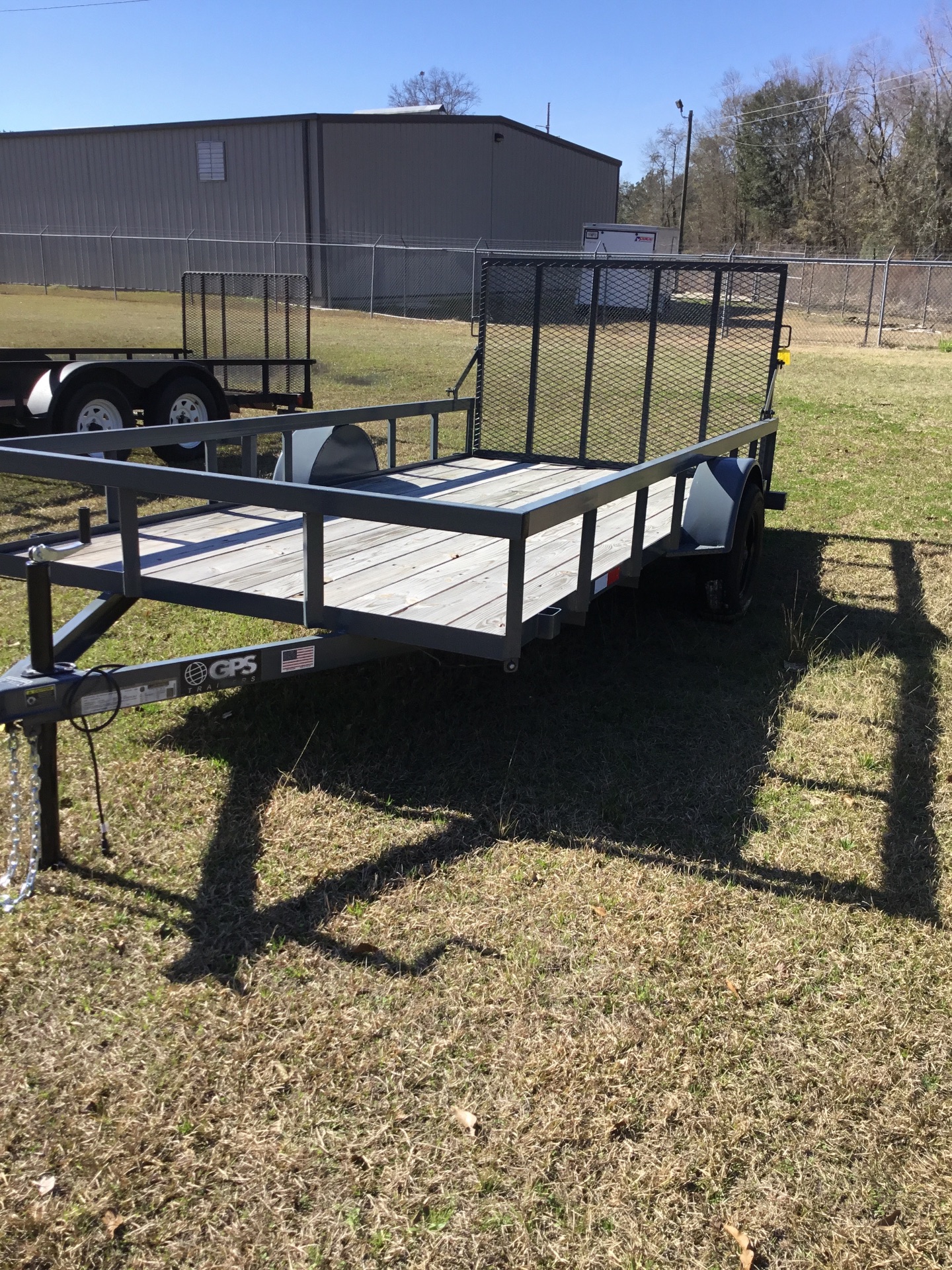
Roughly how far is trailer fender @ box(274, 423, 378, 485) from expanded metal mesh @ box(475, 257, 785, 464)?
5.22ft

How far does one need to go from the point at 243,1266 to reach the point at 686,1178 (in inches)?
38.4

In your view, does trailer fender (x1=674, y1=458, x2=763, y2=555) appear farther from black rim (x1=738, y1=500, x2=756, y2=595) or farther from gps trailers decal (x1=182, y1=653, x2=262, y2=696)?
gps trailers decal (x1=182, y1=653, x2=262, y2=696)

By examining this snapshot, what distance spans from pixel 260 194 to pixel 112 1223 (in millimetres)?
33929

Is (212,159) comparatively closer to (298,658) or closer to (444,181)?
(444,181)

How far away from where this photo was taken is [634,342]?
→ 9.16 m

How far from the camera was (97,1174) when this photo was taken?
95.2 inches

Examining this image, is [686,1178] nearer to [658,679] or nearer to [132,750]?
[132,750]

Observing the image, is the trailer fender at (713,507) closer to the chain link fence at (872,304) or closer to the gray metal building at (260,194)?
the chain link fence at (872,304)

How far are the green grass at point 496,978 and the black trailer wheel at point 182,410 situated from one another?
14.8ft

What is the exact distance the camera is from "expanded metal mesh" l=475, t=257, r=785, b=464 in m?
7.26

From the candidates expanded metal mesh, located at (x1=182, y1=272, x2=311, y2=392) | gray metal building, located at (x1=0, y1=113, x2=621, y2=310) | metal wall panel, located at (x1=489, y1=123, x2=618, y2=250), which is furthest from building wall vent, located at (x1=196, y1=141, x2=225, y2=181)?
expanded metal mesh, located at (x1=182, y1=272, x2=311, y2=392)

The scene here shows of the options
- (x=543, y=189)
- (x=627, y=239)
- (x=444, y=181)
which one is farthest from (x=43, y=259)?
(x=627, y=239)

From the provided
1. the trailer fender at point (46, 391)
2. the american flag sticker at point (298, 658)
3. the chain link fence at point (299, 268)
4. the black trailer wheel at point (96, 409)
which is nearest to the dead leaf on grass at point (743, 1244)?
the american flag sticker at point (298, 658)

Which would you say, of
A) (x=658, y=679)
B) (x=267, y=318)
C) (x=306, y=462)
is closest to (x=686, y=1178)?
(x=658, y=679)
